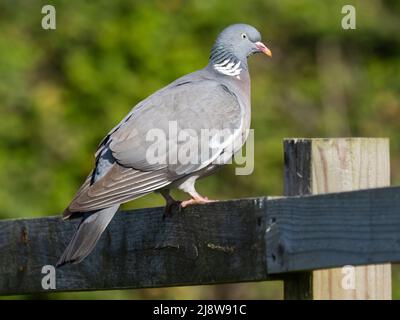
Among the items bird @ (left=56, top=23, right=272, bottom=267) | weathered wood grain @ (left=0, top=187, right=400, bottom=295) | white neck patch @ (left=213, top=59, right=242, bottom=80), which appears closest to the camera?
weathered wood grain @ (left=0, top=187, right=400, bottom=295)

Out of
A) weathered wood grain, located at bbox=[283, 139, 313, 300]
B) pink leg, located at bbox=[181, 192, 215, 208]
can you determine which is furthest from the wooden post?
pink leg, located at bbox=[181, 192, 215, 208]

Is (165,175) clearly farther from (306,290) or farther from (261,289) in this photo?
(261,289)

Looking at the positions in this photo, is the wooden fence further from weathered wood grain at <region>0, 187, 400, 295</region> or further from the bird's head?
the bird's head

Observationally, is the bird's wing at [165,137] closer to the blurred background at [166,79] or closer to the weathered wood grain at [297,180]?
the weathered wood grain at [297,180]

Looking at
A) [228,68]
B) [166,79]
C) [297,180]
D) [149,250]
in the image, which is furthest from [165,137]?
[166,79]

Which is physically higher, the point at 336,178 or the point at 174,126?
the point at 174,126

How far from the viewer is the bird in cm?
377

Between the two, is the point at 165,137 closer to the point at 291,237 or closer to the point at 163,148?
the point at 163,148

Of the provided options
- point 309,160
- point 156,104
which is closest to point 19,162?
point 156,104

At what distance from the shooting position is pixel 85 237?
3.44m

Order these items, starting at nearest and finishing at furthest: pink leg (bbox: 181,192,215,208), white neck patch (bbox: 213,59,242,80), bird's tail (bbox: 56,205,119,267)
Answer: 1. bird's tail (bbox: 56,205,119,267)
2. pink leg (bbox: 181,192,215,208)
3. white neck patch (bbox: 213,59,242,80)

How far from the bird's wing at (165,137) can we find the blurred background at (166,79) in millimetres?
3363

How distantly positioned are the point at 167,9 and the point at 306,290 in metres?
6.86

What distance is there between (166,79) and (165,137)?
4.26m
